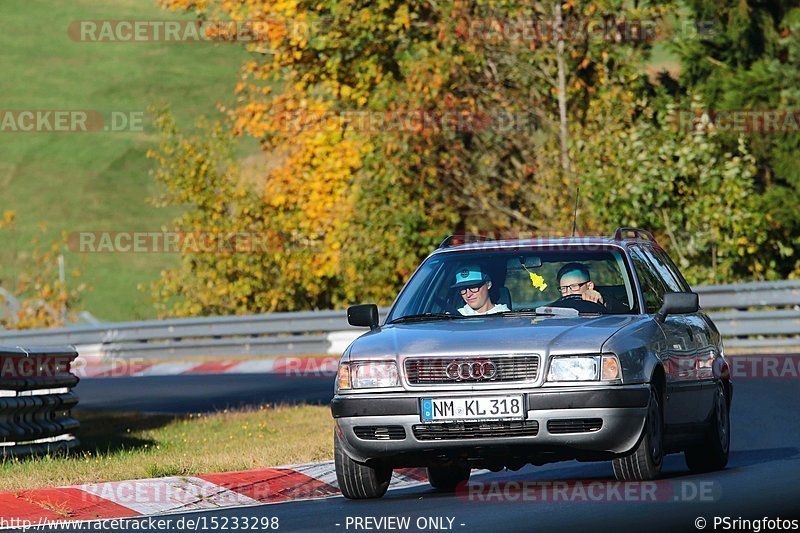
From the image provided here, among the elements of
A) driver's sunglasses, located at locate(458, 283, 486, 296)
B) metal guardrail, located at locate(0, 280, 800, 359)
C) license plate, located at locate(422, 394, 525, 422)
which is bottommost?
metal guardrail, located at locate(0, 280, 800, 359)

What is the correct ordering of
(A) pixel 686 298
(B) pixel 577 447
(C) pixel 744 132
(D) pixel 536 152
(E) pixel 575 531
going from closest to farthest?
(E) pixel 575 531
(B) pixel 577 447
(A) pixel 686 298
(C) pixel 744 132
(D) pixel 536 152

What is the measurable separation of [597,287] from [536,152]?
20.4m

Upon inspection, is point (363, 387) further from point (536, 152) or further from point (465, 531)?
point (536, 152)

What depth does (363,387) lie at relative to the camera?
10055mm

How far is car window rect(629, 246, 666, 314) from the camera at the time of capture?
11.0 m

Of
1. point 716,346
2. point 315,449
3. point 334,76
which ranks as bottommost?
point 315,449

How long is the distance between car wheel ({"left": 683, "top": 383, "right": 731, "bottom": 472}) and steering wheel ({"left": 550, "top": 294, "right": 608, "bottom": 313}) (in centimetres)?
118

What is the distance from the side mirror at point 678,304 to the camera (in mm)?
10555

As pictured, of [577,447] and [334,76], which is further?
[334,76]

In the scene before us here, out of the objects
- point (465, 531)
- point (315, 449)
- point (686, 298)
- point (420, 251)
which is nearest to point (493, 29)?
point (420, 251)

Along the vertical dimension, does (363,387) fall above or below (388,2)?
below
